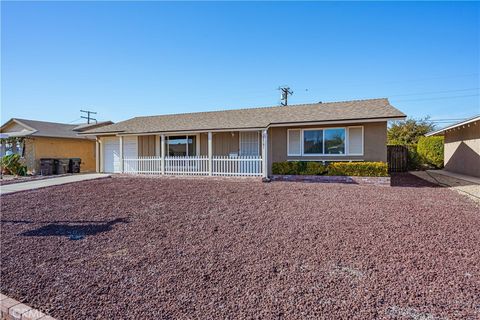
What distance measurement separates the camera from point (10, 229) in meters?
6.23

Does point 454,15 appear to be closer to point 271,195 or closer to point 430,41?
point 430,41

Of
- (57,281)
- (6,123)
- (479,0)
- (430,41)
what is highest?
(430,41)

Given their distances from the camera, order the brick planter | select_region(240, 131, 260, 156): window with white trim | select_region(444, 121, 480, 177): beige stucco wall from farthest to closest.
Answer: select_region(240, 131, 260, 156): window with white trim < select_region(444, 121, 480, 177): beige stucco wall < the brick planter

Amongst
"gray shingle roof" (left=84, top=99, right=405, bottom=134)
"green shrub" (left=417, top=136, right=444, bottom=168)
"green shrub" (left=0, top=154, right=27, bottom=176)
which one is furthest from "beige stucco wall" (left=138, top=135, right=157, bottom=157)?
"green shrub" (left=417, top=136, right=444, bottom=168)

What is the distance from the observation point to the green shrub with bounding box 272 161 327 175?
1227 centimetres

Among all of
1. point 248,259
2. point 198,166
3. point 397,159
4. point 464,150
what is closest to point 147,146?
point 198,166

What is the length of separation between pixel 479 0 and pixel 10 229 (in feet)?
51.3

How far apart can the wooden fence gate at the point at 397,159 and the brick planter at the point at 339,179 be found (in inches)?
329

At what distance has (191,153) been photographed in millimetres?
15953

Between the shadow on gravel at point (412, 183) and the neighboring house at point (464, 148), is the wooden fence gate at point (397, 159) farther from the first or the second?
the shadow on gravel at point (412, 183)

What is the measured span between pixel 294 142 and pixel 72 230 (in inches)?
406

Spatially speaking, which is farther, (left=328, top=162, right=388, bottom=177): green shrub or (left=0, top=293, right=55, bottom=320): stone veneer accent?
(left=328, top=162, right=388, bottom=177): green shrub

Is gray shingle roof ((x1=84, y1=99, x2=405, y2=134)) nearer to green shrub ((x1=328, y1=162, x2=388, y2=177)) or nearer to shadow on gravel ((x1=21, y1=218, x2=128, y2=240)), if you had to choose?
green shrub ((x1=328, y1=162, x2=388, y2=177))

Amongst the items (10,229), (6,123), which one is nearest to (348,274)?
(10,229)
